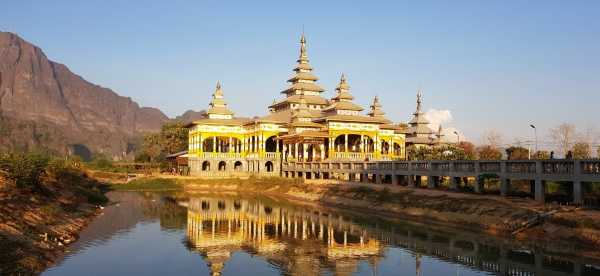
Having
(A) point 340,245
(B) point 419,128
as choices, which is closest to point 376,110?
(B) point 419,128

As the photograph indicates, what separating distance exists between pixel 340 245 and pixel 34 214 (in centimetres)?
1816

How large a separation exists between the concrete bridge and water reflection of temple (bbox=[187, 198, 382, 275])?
9.42 m

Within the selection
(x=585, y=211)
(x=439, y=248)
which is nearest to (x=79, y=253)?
(x=439, y=248)

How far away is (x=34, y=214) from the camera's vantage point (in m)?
32.5

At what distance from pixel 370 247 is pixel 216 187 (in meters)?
47.4

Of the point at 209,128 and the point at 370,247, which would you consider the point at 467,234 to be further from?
the point at 209,128

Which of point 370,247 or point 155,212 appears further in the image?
point 155,212

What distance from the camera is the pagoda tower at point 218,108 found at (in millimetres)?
89562

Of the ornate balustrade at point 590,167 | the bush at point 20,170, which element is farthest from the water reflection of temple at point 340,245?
the bush at point 20,170

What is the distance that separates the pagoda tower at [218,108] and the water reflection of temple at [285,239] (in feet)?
124

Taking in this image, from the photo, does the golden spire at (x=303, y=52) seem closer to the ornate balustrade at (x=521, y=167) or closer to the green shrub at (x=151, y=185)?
the green shrub at (x=151, y=185)

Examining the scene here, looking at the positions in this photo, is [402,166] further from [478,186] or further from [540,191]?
[540,191]

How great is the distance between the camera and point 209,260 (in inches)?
1149

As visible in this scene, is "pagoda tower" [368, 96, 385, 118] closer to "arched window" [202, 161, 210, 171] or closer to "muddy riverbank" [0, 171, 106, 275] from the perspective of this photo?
"arched window" [202, 161, 210, 171]
